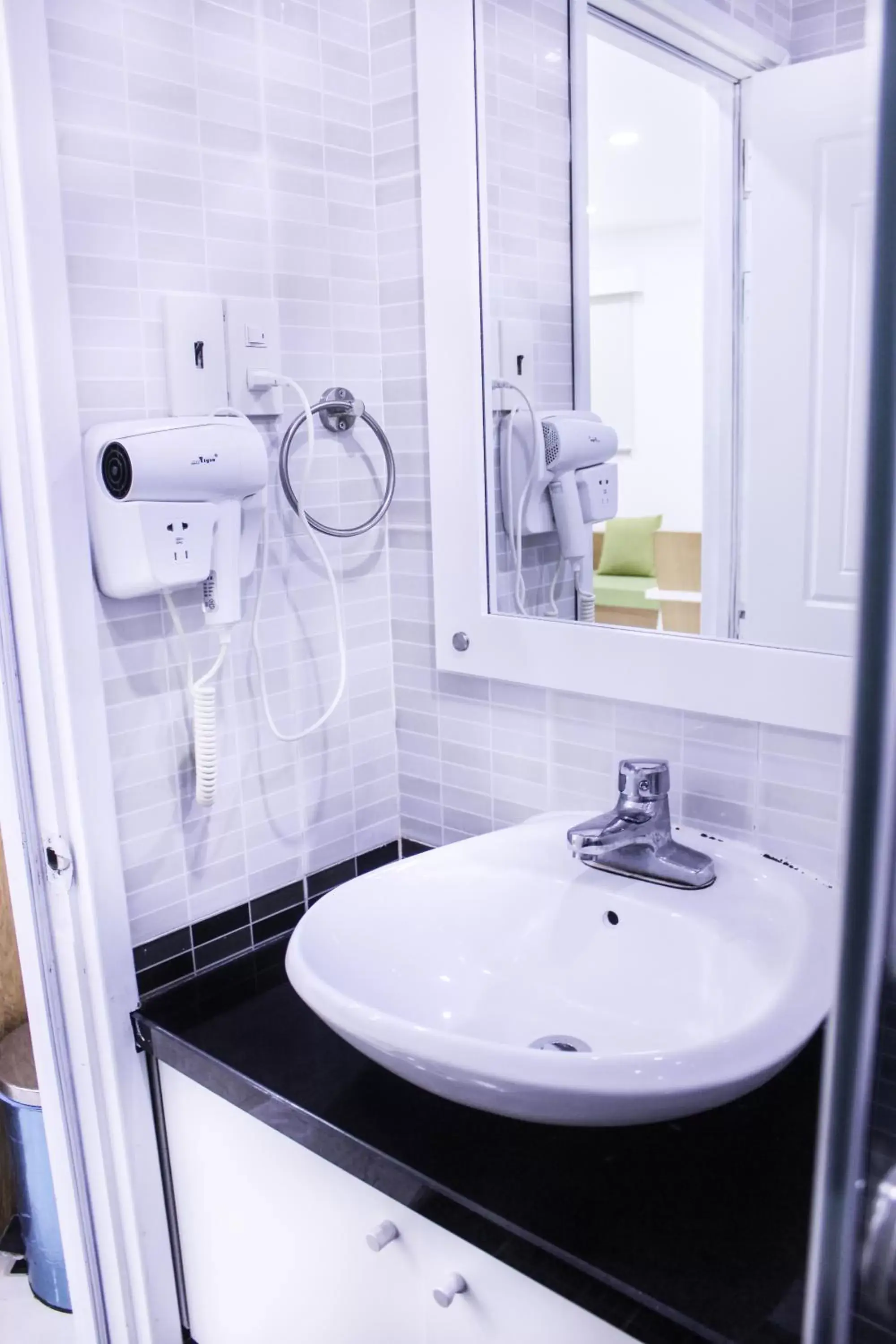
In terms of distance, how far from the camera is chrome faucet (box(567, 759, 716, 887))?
3.64ft

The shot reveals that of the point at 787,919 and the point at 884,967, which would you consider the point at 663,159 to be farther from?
the point at 884,967

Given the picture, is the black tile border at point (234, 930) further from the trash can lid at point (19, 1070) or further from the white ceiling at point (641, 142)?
the white ceiling at point (641, 142)

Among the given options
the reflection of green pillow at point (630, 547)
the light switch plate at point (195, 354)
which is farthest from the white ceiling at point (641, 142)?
the light switch plate at point (195, 354)

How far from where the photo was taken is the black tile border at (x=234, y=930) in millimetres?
1229

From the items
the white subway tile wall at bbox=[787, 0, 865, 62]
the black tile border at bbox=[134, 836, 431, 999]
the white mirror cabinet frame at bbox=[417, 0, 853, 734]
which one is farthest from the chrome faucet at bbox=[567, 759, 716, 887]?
the white subway tile wall at bbox=[787, 0, 865, 62]

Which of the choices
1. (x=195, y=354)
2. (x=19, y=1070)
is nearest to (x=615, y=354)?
(x=195, y=354)

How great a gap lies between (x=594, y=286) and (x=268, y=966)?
0.89 m

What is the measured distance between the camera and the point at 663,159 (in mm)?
1115

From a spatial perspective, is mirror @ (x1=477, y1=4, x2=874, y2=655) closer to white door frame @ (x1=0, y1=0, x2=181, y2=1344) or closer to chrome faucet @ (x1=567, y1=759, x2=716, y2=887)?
chrome faucet @ (x1=567, y1=759, x2=716, y2=887)

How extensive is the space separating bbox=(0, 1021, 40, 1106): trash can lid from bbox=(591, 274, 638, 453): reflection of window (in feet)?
4.03

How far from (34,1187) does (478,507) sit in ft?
4.07

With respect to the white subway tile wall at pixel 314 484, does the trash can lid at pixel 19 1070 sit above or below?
below

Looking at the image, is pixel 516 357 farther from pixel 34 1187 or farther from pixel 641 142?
pixel 34 1187

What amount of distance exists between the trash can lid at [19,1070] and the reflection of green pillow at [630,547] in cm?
112
